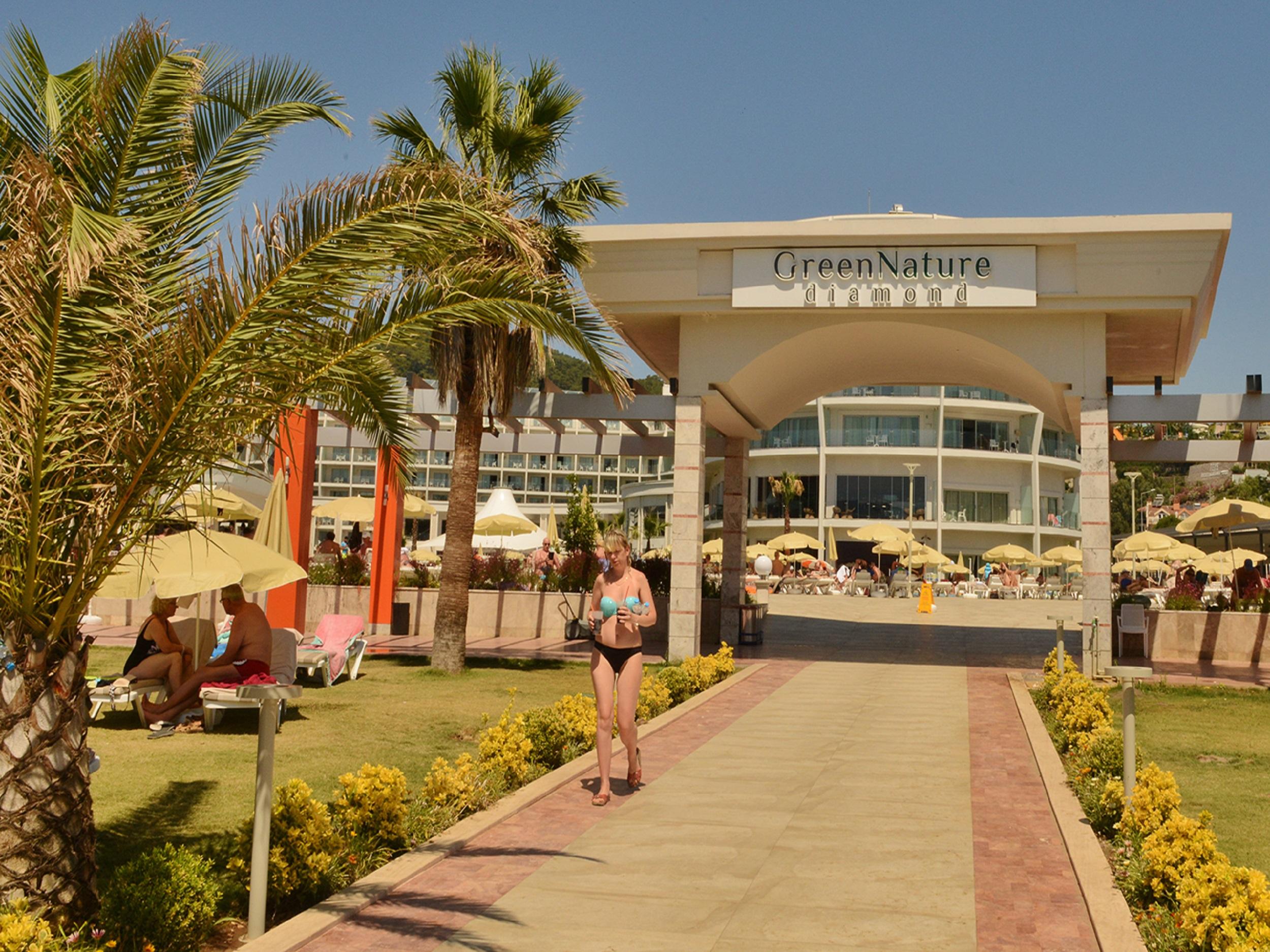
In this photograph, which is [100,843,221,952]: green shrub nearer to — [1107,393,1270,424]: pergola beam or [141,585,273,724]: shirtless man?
[141,585,273,724]: shirtless man

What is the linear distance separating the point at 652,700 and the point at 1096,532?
24.7 ft

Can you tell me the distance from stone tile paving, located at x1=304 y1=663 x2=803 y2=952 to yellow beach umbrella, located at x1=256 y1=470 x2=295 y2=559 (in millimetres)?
7704

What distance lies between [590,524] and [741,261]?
9.25 metres

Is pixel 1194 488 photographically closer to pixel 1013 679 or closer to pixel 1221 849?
pixel 1013 679

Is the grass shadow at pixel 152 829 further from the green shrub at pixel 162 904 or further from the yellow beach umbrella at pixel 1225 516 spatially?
the yellow beach umbrella at pixel 1225 516

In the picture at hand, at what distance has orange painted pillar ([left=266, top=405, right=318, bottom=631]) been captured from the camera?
18.2 metres

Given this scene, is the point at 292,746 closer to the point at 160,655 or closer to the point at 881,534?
the point at 160,655

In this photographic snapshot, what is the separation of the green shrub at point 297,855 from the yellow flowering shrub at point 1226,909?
12.7ft

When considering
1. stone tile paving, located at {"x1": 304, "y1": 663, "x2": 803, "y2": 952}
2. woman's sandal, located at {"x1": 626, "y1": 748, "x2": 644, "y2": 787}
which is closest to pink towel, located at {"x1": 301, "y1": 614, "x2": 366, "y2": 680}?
stone tile paving, located at {"x1": 304, "y1": 663, "x2": 803, "y2": 952}

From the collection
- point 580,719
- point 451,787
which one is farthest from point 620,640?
point 580,719

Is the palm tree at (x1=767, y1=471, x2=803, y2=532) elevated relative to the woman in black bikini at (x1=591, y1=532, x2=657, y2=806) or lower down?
elevated

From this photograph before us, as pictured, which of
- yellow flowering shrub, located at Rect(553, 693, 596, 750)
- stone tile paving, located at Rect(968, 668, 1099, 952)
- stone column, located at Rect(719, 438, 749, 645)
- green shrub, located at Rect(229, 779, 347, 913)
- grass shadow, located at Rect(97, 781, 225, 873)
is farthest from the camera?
stone column, located at Rect(719, 438, 749, 645)

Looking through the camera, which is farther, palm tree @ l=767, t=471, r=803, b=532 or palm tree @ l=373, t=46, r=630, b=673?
palm tree @ l=767, t=471, r=803, b=532

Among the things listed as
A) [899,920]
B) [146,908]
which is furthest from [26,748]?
[899,920]
